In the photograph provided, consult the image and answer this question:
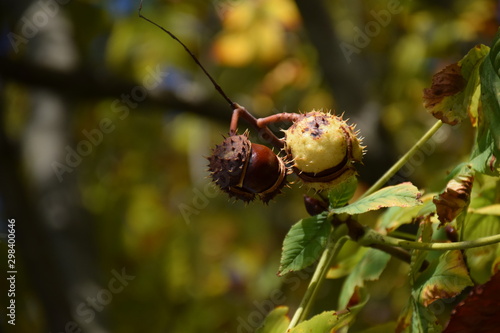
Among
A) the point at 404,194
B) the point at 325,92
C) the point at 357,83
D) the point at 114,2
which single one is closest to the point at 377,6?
the point at 325,92

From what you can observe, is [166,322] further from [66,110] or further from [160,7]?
[160,7]

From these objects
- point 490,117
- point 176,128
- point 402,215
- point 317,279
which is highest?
point 490,117

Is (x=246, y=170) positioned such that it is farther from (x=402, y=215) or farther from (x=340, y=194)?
(x=402, y=215)

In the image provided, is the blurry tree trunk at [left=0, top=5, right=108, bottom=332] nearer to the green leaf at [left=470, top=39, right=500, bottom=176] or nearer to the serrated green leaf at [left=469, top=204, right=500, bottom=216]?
the serrated green leaf at [left=469, top=204, right=500, bottom=216]

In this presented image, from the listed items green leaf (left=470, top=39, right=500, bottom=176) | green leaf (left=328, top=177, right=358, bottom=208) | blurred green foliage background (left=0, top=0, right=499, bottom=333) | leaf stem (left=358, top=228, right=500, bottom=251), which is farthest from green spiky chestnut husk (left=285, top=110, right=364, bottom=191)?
blurred green foliage background (left=0, top=0, right=499, bottom=333)

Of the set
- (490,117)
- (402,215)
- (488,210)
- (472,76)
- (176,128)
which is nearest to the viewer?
(490,117)

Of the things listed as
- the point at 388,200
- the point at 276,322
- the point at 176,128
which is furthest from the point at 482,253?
the point at 176,128

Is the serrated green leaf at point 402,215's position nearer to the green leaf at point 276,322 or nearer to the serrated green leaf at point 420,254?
the serrated green leaf at point 420,254
